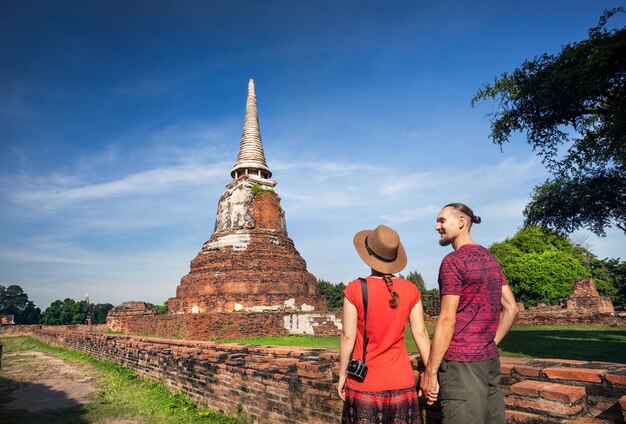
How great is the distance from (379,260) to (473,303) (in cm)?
63

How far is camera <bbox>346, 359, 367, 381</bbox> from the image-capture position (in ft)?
7.58

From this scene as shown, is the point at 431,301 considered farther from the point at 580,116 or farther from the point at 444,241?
the point at 444,241

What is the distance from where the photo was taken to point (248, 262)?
59.7 ft

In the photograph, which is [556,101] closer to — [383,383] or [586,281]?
[383,383]

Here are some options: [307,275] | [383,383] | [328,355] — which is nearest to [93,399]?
[328,355]

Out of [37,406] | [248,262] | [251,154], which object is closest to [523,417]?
[37,406]

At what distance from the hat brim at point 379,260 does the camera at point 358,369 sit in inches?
23.3

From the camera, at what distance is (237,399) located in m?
4.77

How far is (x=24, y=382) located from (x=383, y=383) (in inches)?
376

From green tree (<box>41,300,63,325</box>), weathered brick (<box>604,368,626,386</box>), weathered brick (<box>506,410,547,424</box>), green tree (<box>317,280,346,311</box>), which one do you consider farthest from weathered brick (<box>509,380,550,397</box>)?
green tree (<box>41,300,63,325</box>)

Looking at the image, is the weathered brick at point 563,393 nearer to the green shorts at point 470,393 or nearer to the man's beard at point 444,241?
the green shorts at point 470,393

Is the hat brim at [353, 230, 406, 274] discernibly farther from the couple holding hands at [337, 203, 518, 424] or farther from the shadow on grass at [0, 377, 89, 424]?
the shadow on grass at [0, 377, 89, 424]

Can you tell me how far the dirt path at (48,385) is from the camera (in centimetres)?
620

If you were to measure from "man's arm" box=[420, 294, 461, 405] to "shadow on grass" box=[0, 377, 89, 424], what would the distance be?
16.9ft
